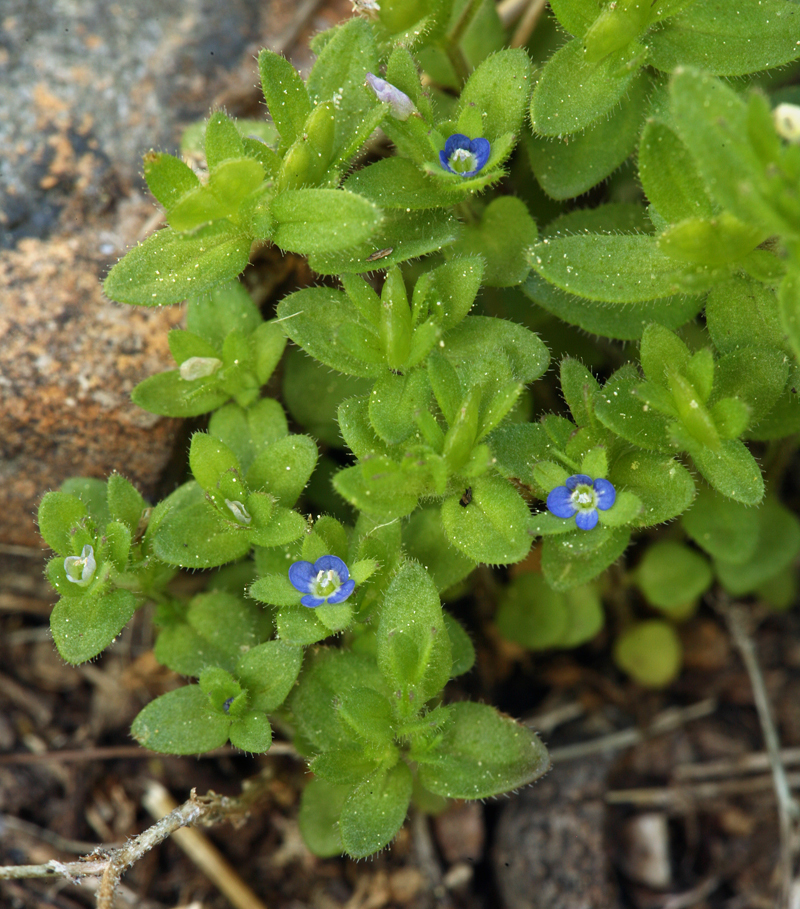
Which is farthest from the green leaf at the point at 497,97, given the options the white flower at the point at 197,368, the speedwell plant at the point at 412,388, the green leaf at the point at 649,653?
the green leaf at the point at 649,653

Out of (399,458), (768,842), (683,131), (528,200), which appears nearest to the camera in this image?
(683,131)

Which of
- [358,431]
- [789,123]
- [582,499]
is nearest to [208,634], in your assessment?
[358,431]

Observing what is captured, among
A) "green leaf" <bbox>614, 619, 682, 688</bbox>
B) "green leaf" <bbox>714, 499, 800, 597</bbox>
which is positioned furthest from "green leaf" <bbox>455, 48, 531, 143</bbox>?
"green leaf" <bbox>614, 619, 682, 688</bbox>

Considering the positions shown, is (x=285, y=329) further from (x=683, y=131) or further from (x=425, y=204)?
(x=683, y=131)

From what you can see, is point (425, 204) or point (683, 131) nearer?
point (683, 131)

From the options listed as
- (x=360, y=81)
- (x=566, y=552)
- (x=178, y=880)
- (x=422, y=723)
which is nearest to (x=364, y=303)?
(x=360, y=81)

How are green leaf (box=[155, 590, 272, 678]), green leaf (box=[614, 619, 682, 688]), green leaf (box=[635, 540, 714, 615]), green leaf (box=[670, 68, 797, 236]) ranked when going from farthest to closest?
green leaf (box=[614, 619, 682, 688]), green leaf (box=[635, 540, 714, 615]), green leaf (box=[155, 590, 272, 678]), green leaf (box=[670, 68, 797, 236])

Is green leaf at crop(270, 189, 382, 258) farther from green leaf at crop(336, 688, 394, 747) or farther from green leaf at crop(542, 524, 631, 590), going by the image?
green leaf at crop(336, 688, 394, 747)
